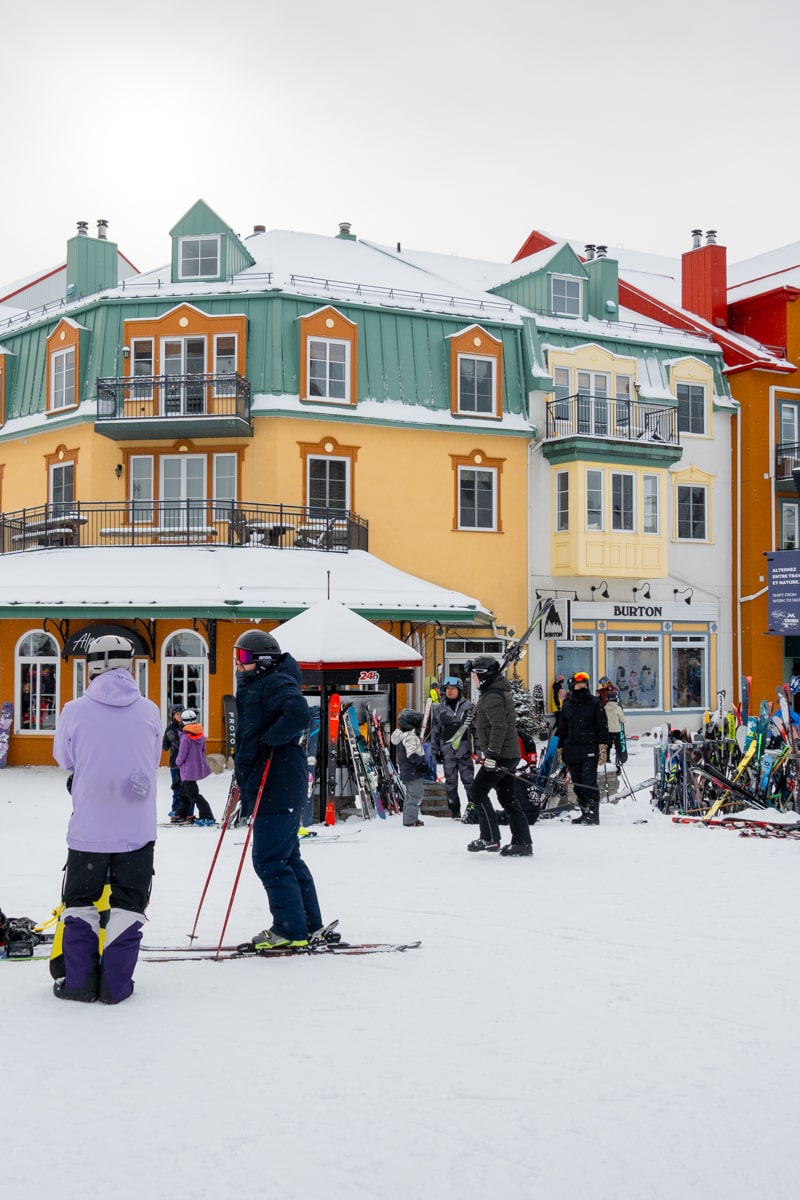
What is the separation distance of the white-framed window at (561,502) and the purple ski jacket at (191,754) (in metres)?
14.9

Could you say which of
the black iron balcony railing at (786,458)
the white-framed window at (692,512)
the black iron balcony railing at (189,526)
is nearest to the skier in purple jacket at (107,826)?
the black iron balcony railing at (189,526)

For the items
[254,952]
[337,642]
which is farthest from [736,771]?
[254,952]

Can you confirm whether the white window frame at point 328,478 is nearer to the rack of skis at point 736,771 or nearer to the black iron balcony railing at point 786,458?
the black iron balcony railing at point 786,458

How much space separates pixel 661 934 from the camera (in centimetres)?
720

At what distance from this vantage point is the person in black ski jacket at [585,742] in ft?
42.0

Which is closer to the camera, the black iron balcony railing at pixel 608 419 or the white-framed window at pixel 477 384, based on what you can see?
the white-framed window at pixel 477 384

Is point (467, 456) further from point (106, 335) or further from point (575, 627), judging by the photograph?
point (106, 335)

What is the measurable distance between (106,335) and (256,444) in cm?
413

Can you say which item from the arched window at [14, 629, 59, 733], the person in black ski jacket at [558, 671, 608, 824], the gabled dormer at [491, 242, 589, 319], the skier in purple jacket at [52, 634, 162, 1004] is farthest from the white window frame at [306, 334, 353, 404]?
the skier in purple jacket at [52, 634, 162, 1004]

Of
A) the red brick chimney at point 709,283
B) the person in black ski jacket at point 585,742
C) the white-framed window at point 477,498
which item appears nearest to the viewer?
the person in black ski jacket at point 585,742

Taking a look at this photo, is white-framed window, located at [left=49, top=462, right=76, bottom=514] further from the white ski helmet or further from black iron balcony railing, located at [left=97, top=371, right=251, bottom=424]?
the white ski helmet

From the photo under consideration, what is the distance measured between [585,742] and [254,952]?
695 centimetres

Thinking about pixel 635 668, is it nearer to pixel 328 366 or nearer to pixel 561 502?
pixel 561 502

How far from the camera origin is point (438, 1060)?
4.80 meters
